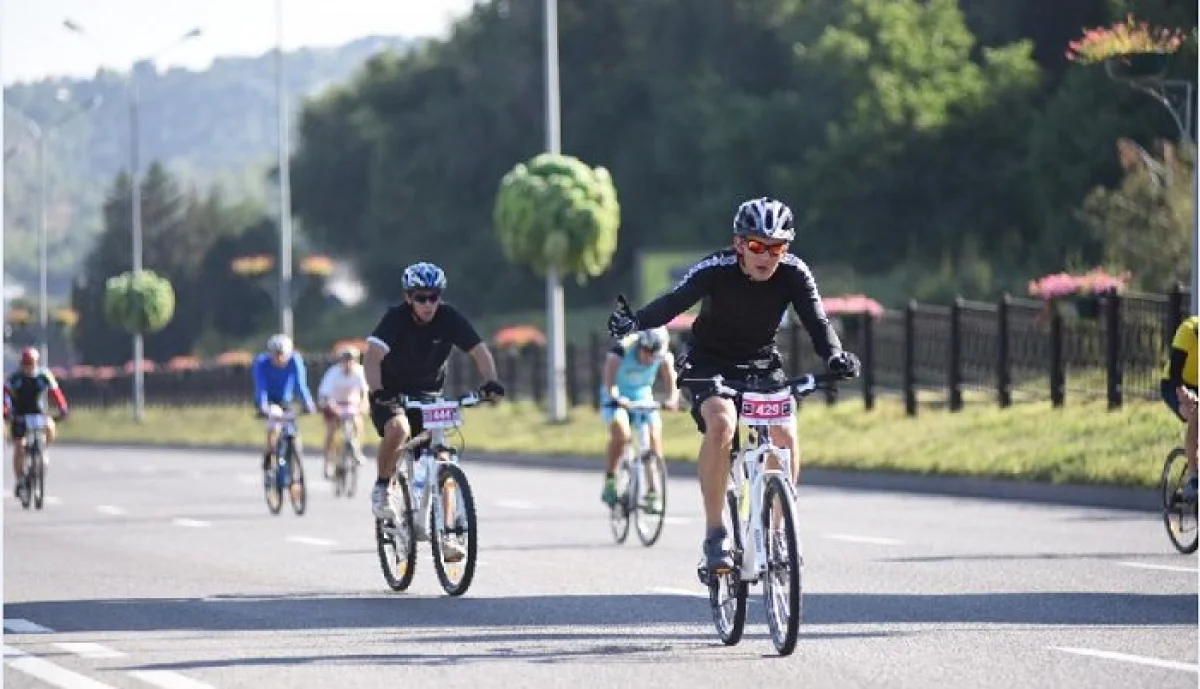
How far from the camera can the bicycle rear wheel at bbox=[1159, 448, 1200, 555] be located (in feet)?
55.5

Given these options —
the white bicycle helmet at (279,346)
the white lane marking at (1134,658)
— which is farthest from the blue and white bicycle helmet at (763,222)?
the white bicycle helmet at (279,346)

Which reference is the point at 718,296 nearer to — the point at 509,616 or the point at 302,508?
the point at 509,616

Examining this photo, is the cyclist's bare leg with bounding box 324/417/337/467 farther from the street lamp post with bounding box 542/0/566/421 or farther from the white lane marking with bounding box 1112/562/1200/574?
the white lane marking with bounding box 1112/562/1200/574

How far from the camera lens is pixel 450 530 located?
15.0m

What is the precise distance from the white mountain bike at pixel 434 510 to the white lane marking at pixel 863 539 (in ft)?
15.9

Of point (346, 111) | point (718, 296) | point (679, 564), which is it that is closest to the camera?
point (718, 296)

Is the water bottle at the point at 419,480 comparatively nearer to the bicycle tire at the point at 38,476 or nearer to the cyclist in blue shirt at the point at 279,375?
the cyclist in blue shirt at the point at 279,375

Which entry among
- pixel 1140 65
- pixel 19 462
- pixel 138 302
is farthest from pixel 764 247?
pixel 138 302

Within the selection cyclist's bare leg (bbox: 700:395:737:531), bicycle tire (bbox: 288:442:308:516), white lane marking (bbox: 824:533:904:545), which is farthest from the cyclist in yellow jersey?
bicycle tire (bbox: 288:442:308:516)

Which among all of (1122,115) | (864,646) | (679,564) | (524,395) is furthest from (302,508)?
(1122,115)

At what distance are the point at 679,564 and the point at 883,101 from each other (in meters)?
55.0

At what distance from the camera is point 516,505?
87.1 ft

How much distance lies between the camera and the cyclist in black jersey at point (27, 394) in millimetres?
28219

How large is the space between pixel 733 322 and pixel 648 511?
308 inches
